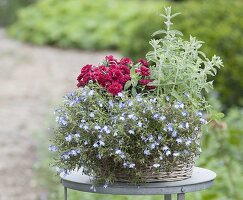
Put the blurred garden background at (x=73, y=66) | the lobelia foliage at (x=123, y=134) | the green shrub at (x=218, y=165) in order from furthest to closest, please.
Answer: the blurred garden background at (x=73, y=66), the green shrub at (x=218, y=165), the lobelia foliage at (x=123, y=134)

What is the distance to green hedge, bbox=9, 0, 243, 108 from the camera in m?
9.24

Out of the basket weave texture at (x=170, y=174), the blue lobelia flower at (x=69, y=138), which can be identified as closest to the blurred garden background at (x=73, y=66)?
the basket weave texture at (x=170, y=174)

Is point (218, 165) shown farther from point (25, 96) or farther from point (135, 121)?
point (25, 96)

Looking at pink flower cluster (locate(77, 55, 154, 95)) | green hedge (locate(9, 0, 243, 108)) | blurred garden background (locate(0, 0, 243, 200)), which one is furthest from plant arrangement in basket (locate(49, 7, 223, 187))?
green hedge (locate(9, 0, 243, 108))

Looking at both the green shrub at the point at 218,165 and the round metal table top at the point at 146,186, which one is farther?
the green shrub at the point at 218,165

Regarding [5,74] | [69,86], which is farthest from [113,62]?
[5,74]

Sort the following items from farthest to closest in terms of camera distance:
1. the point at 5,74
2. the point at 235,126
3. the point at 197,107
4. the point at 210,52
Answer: the point at 5,74 < the point at 210,52 < the point at 235,126 < the point at 197,107

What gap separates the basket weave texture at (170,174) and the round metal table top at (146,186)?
20 mm

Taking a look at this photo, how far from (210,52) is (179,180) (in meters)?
5.35

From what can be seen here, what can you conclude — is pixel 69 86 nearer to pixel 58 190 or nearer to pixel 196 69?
pixel 58 190

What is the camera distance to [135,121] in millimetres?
3176

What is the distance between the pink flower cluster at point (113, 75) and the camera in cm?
331

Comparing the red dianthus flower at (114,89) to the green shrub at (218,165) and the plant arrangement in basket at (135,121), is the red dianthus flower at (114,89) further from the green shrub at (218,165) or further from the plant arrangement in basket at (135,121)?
the green shrub at (218,165)

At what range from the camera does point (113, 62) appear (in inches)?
Result: 138
